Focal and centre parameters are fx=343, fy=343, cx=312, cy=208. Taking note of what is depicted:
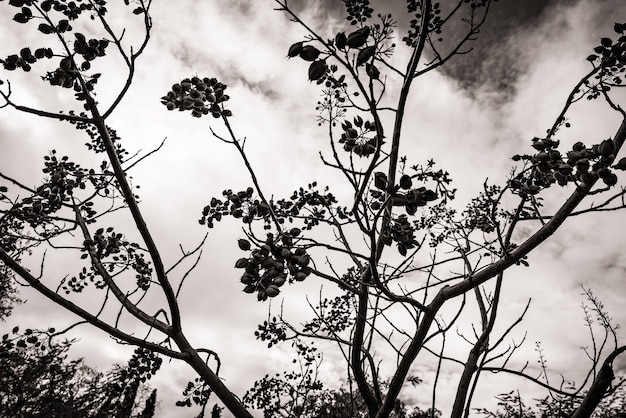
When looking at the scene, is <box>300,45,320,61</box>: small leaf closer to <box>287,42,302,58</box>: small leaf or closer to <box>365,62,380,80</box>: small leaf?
<box>287,42,302,58</box>: small leaf

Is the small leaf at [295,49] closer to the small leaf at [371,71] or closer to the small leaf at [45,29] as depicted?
the small leaf at [371,71]

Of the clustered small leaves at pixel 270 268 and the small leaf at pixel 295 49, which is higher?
the small leaf at pixel 295 49

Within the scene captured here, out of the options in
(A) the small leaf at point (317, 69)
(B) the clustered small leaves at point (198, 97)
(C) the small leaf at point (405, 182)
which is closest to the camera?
(A) the small leaf at point (317, 69)

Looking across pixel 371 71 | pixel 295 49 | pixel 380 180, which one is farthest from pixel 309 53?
pixel 380 180

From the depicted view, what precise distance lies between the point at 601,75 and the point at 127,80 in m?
3.86

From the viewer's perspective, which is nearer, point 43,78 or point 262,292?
point 262,292

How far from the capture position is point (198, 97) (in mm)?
2215

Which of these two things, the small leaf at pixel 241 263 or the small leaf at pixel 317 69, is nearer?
the small leaf at pixel 317 69

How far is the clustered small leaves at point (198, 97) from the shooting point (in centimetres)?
218

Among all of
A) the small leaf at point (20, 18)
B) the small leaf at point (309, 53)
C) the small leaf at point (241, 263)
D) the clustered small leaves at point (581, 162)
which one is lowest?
the small leaf at point (241, 263)

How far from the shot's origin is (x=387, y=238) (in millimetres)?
1829

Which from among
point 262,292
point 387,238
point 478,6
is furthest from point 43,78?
point 478,6

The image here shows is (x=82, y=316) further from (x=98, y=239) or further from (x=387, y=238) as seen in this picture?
(x=387, y=238)

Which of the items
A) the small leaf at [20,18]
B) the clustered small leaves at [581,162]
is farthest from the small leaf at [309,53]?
the small leaf at [20,18]
